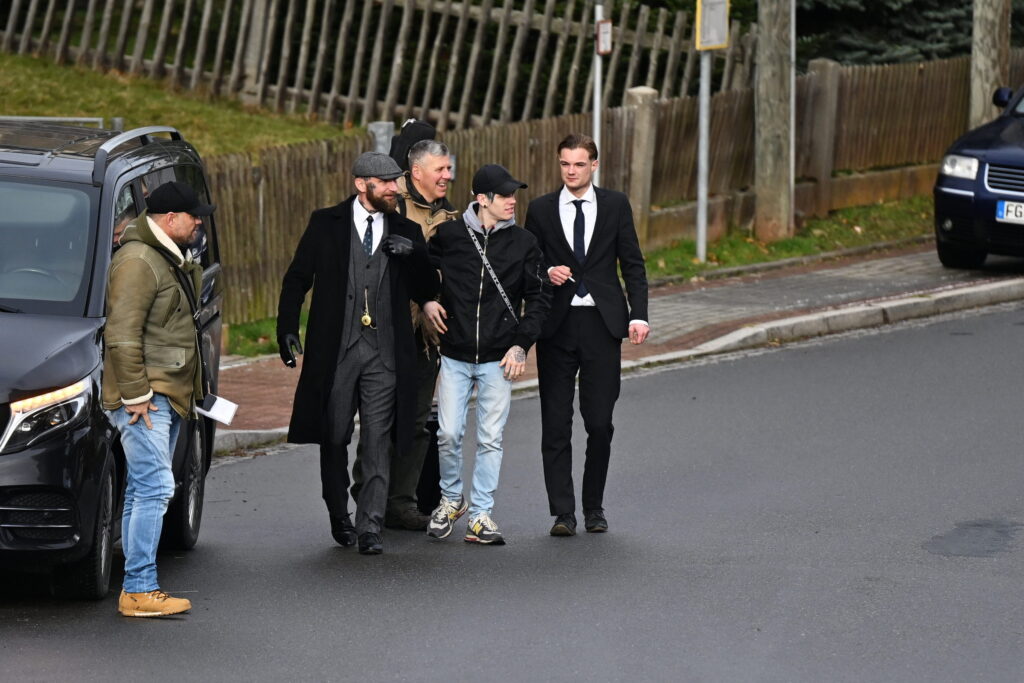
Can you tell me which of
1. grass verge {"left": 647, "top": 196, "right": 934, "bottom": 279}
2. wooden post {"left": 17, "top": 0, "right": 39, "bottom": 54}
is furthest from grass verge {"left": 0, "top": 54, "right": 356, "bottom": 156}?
grass verge {"left": 647, "top": 196, "right": 934, "bottom": 279}

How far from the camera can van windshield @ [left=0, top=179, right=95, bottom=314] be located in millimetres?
7512

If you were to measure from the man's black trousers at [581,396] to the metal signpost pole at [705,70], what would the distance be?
346 inches

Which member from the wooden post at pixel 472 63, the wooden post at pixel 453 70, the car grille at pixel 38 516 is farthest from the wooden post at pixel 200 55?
the car grille at pixel 38 516

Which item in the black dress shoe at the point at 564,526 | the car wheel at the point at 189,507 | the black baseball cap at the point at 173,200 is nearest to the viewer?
the black baseball cap at the point at 173,200

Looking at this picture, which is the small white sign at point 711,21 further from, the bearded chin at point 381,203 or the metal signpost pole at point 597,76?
the bearded chin at point 381,203

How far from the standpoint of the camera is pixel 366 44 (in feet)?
73.9

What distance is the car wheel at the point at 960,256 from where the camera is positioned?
17438 millimetres

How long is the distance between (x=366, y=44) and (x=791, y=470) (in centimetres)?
1367

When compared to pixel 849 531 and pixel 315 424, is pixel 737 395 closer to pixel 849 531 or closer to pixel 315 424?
pixel 849 531

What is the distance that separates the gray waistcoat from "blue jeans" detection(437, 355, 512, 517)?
1.56 ft

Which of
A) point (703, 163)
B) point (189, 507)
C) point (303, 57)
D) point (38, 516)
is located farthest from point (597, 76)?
point (38, 516)

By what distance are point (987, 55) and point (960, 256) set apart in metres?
3.82

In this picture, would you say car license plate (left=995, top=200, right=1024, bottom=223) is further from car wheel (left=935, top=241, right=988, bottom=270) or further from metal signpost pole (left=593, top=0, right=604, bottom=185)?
metal signpost pole (left=593, top=0, right=604, bottom=185)

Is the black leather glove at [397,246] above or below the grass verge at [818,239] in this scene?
above
